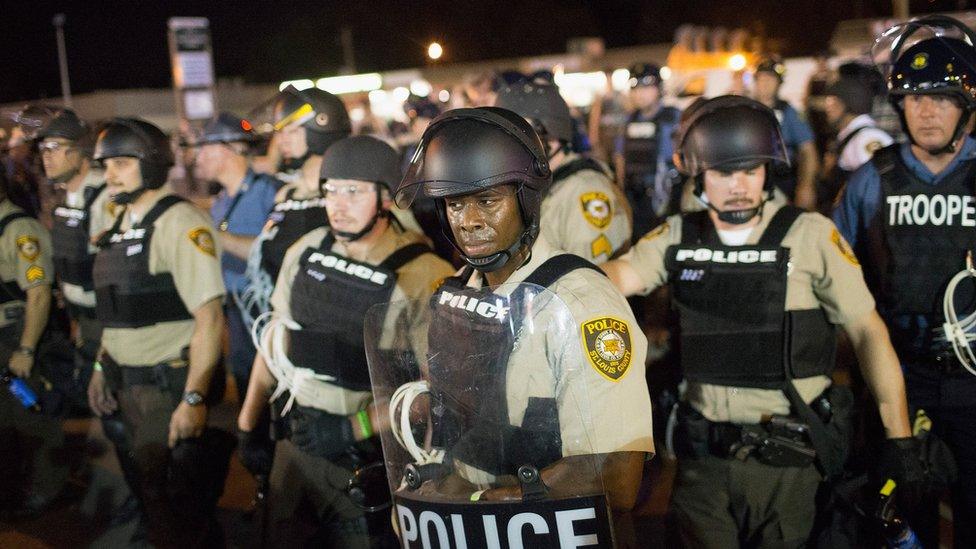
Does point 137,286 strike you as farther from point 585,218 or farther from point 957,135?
point 957,135

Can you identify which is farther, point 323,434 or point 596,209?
point 596,209

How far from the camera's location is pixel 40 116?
6.90m

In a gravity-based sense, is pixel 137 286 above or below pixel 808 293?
above

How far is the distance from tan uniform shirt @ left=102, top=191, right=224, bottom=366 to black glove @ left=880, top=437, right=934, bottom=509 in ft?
10.1

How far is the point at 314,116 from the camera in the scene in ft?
18.2

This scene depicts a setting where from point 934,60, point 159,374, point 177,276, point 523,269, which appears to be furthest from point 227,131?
point 934,60

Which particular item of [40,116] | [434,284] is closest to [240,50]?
[40,116]

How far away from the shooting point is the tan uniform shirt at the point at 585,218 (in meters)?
4.59

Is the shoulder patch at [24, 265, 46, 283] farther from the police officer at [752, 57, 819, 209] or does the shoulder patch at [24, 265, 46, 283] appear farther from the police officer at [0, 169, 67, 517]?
the police officer at [752, 57, 819, 209]

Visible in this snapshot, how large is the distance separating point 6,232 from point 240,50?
5204 cm

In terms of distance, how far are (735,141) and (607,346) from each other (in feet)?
4.75

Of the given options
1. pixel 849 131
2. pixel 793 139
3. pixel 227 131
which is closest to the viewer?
pixel 227 131

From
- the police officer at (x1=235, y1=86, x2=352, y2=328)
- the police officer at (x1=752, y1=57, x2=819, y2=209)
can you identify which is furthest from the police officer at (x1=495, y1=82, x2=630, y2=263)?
the police officer at (x1=752, y1=57, x2=819, y2=209)

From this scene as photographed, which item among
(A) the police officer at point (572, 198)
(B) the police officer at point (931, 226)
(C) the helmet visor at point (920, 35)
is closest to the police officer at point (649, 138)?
(A) the police officer at point (572, 198)
